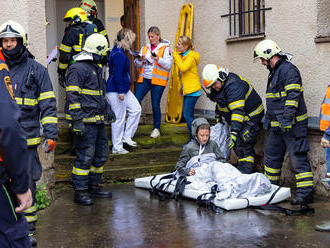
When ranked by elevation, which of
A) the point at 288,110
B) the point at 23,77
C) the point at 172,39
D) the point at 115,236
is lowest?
the point at 115,236

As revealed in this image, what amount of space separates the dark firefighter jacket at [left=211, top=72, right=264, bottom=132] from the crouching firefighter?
192 inches

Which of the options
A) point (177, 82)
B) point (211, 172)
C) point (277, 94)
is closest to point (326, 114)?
point (277, 94)

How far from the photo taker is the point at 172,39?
1037 cm

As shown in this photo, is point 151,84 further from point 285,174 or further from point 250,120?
point 285,174

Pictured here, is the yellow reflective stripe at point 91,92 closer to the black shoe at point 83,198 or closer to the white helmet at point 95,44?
the white helmet at point 95,44

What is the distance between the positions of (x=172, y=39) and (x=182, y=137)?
206 cm

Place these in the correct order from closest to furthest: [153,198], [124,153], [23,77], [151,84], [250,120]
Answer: [23,77]
[153,198]
[250,120]
[124,153]
[151,84]

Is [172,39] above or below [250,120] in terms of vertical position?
above

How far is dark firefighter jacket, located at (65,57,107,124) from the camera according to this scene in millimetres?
6879

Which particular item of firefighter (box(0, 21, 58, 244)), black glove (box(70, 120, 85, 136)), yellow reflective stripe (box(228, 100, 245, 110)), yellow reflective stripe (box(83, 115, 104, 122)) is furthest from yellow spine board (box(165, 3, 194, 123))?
firefighter (box(0, 21, 58, 244))

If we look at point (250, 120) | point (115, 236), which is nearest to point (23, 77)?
point (115, 236)

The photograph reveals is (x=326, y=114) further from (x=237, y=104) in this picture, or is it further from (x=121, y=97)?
(x=121, y=97)

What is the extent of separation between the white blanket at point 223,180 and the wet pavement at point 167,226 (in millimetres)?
256

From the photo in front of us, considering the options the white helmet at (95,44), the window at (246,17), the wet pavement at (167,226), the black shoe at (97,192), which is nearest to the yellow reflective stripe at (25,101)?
the wet pavement at (167,226)
